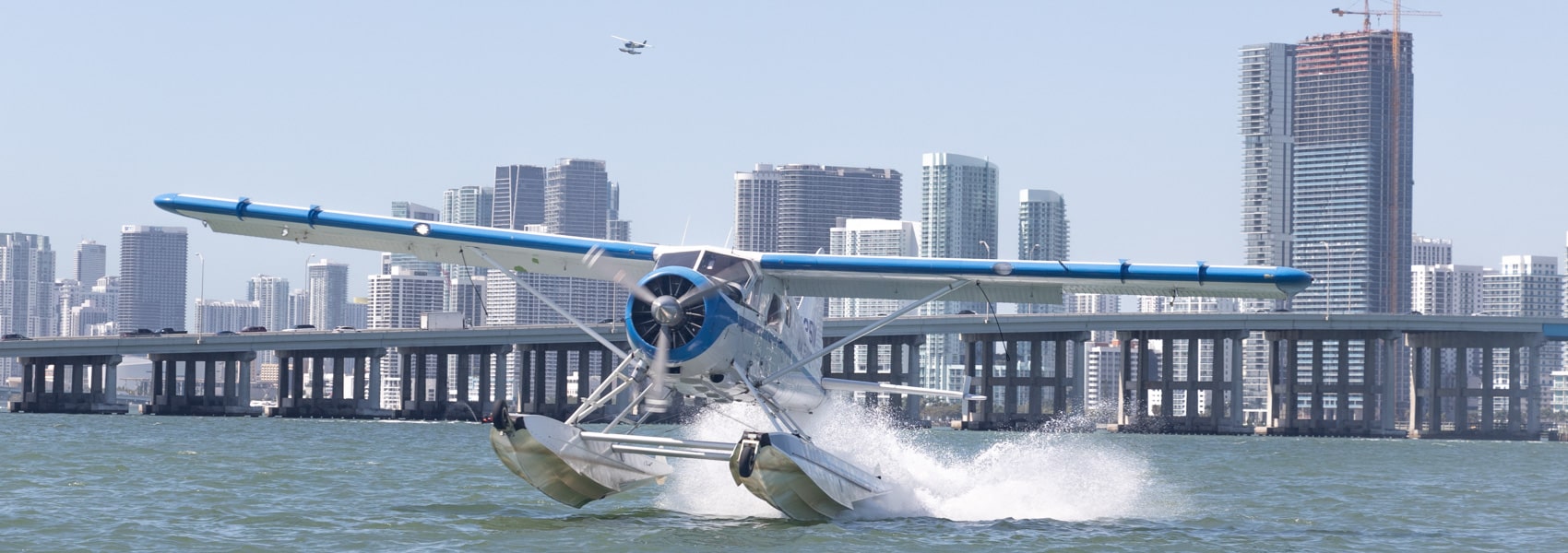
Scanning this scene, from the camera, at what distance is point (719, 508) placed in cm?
2448

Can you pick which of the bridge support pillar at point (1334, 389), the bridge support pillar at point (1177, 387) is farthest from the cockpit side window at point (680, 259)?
the bridge support pillar at point (1334, 389)

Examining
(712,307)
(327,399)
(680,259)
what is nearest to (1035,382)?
(327,399)

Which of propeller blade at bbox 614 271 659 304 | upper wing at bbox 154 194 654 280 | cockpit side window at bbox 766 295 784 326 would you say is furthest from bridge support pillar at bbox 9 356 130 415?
propeller blade at bbox 614 271 659 304

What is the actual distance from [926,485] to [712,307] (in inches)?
307

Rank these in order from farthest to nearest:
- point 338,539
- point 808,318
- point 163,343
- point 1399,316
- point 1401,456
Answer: point 1399,316, point 163,343, point 1401,456, point 808,318, point 338,539

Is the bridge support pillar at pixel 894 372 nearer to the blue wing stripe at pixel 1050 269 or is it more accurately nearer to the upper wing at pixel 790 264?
the upper wing at pixel 790 264

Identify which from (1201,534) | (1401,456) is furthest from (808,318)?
(1401,456)

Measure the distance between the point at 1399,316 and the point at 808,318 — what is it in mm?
81243

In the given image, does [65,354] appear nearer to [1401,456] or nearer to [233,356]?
[233,356]

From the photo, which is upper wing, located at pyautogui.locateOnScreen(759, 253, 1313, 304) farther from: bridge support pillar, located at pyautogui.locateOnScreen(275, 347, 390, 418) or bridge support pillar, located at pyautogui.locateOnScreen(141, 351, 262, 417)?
bridge support pillar, located at pyautogui.locateOnScreen(141, 351, 262, 417)

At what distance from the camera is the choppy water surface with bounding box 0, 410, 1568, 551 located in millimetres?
20625

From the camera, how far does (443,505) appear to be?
24969mm

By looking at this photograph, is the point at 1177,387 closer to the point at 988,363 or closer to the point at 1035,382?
the point at 1035,382

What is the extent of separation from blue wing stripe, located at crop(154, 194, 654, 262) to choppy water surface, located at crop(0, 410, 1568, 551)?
136 inches
